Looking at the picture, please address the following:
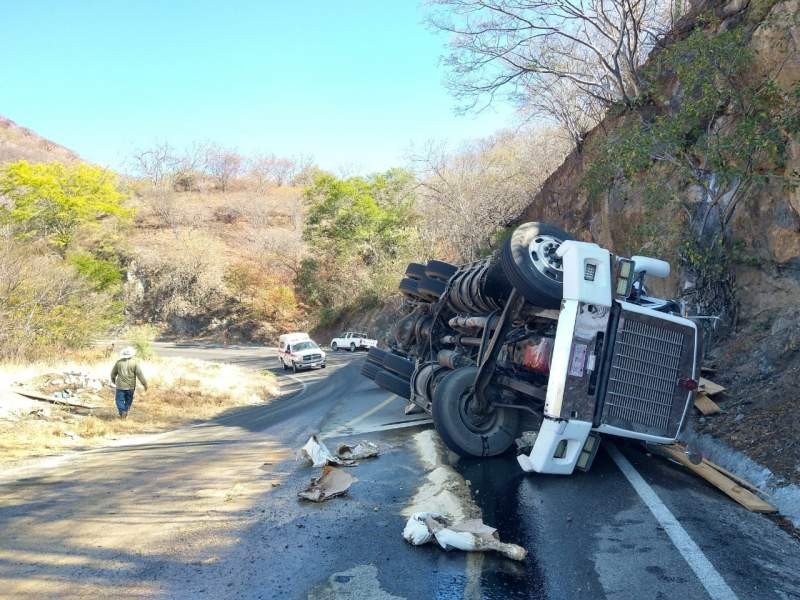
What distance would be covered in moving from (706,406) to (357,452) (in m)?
4.05

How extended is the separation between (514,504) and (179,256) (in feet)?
215

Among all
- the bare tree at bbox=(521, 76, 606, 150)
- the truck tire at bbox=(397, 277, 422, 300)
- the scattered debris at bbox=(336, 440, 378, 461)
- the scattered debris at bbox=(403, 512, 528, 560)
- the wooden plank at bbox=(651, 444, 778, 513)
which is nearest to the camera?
the scattered debris at bbox=(403, 512, 528, 560)

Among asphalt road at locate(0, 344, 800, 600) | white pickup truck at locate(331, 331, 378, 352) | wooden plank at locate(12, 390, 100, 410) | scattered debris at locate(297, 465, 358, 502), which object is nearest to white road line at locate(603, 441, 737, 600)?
asphalt road at locate(0, 344, 800, 600)

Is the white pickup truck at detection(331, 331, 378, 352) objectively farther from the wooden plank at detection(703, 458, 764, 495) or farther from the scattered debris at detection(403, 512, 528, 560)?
the scattered debris at detection(403, 512, 528, 560)

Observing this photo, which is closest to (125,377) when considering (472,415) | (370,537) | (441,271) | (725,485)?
(441,271)

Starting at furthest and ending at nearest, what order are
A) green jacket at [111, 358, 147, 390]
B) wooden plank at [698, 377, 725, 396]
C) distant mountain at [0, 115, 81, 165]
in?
1. distant mountain at [0, 115, 81, 165]
2. green jacket at [111, 358, 147, 390]
3. wooden plank at [698, 377, 725, 396]

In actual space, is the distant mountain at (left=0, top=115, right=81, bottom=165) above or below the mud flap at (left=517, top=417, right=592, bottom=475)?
above

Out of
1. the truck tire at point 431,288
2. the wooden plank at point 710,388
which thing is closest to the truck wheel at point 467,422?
the wooden plank at point 710,388

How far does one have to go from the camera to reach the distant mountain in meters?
84.7

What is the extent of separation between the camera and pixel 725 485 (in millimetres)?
5562

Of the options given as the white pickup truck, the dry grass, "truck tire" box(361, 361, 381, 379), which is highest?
"truck tire" box(361, 361, 381, 379)

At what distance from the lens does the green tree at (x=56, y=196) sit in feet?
134

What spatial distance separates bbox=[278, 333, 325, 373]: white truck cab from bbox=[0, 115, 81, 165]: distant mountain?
63.9 meters

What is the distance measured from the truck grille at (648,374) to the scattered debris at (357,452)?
9.14 feet
